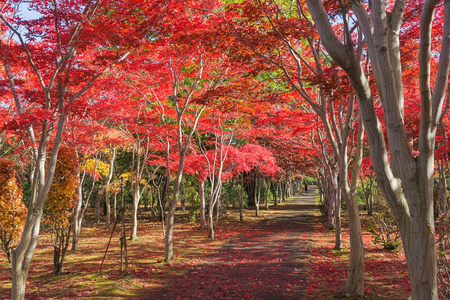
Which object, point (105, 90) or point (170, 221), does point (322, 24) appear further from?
point (105, 90)

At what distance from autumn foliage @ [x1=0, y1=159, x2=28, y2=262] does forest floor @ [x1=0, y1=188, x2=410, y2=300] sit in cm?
80

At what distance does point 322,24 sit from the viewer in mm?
2797

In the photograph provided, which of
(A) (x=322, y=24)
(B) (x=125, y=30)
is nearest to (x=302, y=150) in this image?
(B) (x=125, y=30)

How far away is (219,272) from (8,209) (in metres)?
7.30

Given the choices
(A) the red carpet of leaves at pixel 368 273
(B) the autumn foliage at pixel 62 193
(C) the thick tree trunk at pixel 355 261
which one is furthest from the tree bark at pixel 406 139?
(B) the autumn foliage at pixel 62 193

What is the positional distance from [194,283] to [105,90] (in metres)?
7.04

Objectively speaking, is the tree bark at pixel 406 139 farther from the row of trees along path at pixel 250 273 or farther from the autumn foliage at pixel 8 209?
the autumn foliage at pixel 8 209

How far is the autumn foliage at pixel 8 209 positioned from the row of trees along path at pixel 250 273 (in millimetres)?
6240

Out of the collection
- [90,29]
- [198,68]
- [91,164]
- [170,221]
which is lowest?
[170,221]

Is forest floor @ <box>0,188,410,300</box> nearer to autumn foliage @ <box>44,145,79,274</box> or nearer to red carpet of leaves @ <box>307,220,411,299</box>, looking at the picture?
red carpet of leaves @ <box>307,220,411,299</box>

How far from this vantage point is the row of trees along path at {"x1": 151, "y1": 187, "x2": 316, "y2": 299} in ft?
22.0

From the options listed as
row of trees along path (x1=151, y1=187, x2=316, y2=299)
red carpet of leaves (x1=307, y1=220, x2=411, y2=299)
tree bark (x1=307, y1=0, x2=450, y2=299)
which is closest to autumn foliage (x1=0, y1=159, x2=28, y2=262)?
row of trees along path (x1=151, y1=187, x2=316, y2=299)

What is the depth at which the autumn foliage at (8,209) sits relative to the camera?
407 inches

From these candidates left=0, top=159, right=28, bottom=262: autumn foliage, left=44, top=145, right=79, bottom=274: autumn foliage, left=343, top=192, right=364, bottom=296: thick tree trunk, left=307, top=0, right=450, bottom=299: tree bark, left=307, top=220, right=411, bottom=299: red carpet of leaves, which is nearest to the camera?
left=307, top=0, right=450, bottom=299: tree bark
